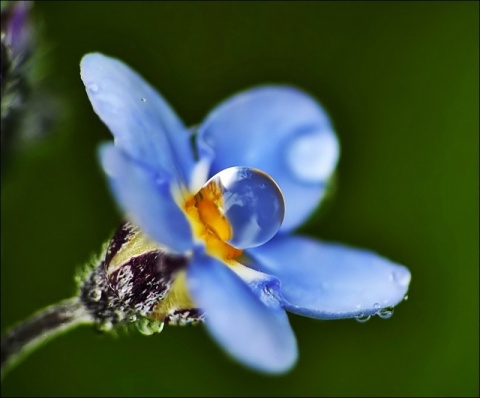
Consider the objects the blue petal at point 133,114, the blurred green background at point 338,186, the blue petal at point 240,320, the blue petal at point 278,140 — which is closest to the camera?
the blue petal at point 240,320

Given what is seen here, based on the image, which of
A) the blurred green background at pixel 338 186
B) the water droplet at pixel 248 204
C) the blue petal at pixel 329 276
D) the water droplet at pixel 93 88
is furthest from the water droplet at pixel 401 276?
the blurred green background at pixel 338 186

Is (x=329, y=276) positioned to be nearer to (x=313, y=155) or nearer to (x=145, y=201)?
(x=313, y=155)

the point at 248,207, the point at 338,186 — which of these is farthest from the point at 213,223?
the point at 338,186

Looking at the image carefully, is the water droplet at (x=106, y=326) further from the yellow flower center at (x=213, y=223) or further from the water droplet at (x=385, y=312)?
the water droplet at (x=385, y=312)

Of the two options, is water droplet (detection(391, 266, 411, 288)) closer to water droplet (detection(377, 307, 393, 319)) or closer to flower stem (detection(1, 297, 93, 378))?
water droplet (detection(377, 307, 393, 319))

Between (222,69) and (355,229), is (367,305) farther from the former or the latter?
(222,69)

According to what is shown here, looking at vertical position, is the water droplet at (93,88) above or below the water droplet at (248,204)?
above

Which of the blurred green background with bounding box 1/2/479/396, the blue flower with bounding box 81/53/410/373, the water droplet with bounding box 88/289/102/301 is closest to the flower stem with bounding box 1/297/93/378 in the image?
the water droplet with bounding box 88/289/102/301
